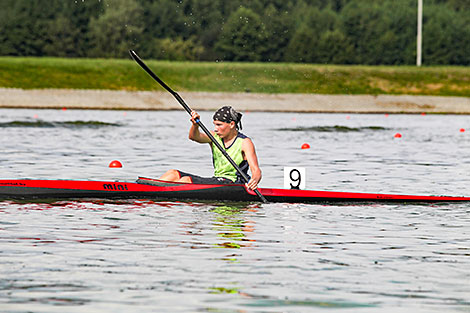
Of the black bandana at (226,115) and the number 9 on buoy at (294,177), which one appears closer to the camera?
the black bandana at (226,115)

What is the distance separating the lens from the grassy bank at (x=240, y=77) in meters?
66.2

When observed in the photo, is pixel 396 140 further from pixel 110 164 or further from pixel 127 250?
pixel 127 250

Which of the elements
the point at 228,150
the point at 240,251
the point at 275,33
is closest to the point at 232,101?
the point at 228,150

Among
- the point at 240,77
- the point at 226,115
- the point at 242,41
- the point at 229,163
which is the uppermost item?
the point at 242,41

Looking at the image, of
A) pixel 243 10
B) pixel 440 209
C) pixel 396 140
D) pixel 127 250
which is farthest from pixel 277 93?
pixel 127 250

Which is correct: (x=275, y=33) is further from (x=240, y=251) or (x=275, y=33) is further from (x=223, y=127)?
(x=240, y=251)

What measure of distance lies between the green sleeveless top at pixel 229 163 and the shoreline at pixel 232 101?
43.3 meters

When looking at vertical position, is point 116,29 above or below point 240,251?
above

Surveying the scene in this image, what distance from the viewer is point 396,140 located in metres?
32.7

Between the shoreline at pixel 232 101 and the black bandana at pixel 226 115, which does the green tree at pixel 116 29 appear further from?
the black bandana at pixel 226 115

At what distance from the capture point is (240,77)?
7069cm

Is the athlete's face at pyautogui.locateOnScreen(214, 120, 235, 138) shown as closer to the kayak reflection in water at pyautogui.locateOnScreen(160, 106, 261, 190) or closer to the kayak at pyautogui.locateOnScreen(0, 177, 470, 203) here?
the kayak reflection in water at pyautogui.locateOnScreen(160, 106, 261, 190)

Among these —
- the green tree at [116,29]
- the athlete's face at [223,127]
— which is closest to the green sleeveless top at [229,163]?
the athlete's face at [223,127]

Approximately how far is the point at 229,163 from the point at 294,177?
1.08 meters
